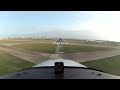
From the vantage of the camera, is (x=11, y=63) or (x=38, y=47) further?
(x=38, y=47)

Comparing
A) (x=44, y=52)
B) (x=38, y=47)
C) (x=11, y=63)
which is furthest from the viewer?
(x=38, y=47)

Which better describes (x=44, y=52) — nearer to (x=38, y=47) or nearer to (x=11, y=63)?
(x=38, y=47)

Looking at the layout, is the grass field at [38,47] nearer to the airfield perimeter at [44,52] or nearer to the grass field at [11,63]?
the airfield perimeter at [44,52]

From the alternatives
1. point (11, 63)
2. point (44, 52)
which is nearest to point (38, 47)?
point (44, 52)

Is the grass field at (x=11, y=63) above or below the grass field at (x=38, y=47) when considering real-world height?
below

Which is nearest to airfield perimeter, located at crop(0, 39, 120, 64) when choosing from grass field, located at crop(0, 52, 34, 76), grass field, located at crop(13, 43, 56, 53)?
grass field, located at crop(13, 43, 56, 53)

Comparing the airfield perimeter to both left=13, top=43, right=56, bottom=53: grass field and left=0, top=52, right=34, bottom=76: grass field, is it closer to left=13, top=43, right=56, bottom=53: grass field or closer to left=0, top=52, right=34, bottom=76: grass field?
left=13, top=43, right=56, bottom=53: grass field

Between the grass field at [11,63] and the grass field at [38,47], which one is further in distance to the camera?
the grass field at [38,47]

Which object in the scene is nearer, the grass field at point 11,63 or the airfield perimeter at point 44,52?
the grass field at point 11,63

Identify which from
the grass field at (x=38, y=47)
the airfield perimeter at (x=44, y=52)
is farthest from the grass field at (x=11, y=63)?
the grass field at (x=38, y=47)
